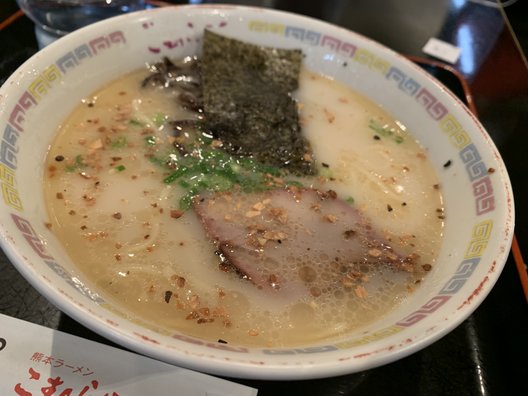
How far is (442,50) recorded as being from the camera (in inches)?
98.5

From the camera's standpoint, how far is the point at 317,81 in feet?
6.17

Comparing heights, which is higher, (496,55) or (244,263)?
(496,55)

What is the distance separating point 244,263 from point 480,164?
77 cm

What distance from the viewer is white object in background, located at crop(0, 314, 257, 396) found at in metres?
1.02

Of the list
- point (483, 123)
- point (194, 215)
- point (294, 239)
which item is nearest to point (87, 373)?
point (194, 215)

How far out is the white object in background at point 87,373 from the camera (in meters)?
1.02

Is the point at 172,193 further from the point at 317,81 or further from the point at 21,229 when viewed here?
the point at 317,81

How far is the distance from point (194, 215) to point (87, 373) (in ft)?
1.63

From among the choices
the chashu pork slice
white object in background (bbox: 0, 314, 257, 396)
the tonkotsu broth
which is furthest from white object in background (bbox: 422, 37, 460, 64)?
white object in background (bbox: 0, 314, 257, 396)

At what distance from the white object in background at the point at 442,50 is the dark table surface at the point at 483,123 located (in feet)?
0.14

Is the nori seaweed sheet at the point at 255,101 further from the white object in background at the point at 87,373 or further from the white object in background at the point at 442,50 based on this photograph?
the white object in background at the point at 442,50

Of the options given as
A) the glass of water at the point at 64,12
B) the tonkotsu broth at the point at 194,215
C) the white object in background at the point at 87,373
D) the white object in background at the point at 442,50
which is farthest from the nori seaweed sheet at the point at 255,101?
the white object in background at the point at 442,50

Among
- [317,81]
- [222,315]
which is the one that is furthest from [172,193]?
[317,81]

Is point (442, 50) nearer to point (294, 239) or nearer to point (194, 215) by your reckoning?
point (294, 239)
